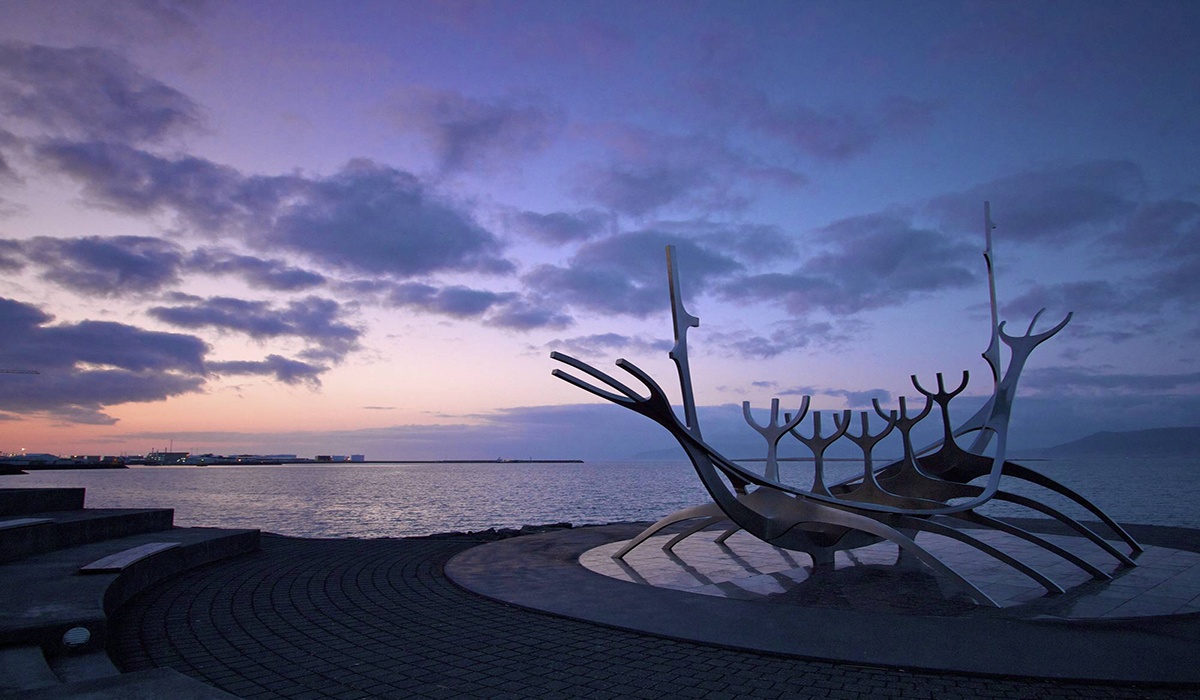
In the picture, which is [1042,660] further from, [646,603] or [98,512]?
[98,512]

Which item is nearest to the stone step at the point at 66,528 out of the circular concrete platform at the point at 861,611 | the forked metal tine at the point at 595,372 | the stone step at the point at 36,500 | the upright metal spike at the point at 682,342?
the stone step at the point at 36,500

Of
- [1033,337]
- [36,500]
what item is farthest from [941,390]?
[36,500]

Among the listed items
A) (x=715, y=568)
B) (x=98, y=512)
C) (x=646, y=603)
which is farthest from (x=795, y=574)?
(x=98, y=512)

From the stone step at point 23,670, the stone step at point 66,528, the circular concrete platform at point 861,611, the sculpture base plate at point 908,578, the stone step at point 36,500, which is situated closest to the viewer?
the stone step at point 23,670

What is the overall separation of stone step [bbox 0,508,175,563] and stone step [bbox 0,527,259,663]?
21 centimetres

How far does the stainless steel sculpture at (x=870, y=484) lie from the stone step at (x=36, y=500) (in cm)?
1215

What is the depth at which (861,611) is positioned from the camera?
29.6 ft

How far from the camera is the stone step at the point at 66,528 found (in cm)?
1077

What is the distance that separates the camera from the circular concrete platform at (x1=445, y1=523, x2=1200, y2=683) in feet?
22.6

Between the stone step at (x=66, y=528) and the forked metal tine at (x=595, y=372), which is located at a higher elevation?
the forked metal tine at (x=595, y=372)

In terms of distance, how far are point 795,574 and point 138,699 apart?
10170 millimetres

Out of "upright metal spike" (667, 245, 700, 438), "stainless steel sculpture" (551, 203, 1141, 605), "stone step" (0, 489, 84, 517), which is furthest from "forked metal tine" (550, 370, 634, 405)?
"stone step" (0, 489, 84, 517)

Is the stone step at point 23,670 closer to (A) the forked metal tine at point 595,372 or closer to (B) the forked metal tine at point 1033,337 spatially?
(A) the forked metal tine at point 595,372

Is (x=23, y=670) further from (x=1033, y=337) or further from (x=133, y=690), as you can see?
(x=1033, y=337)
